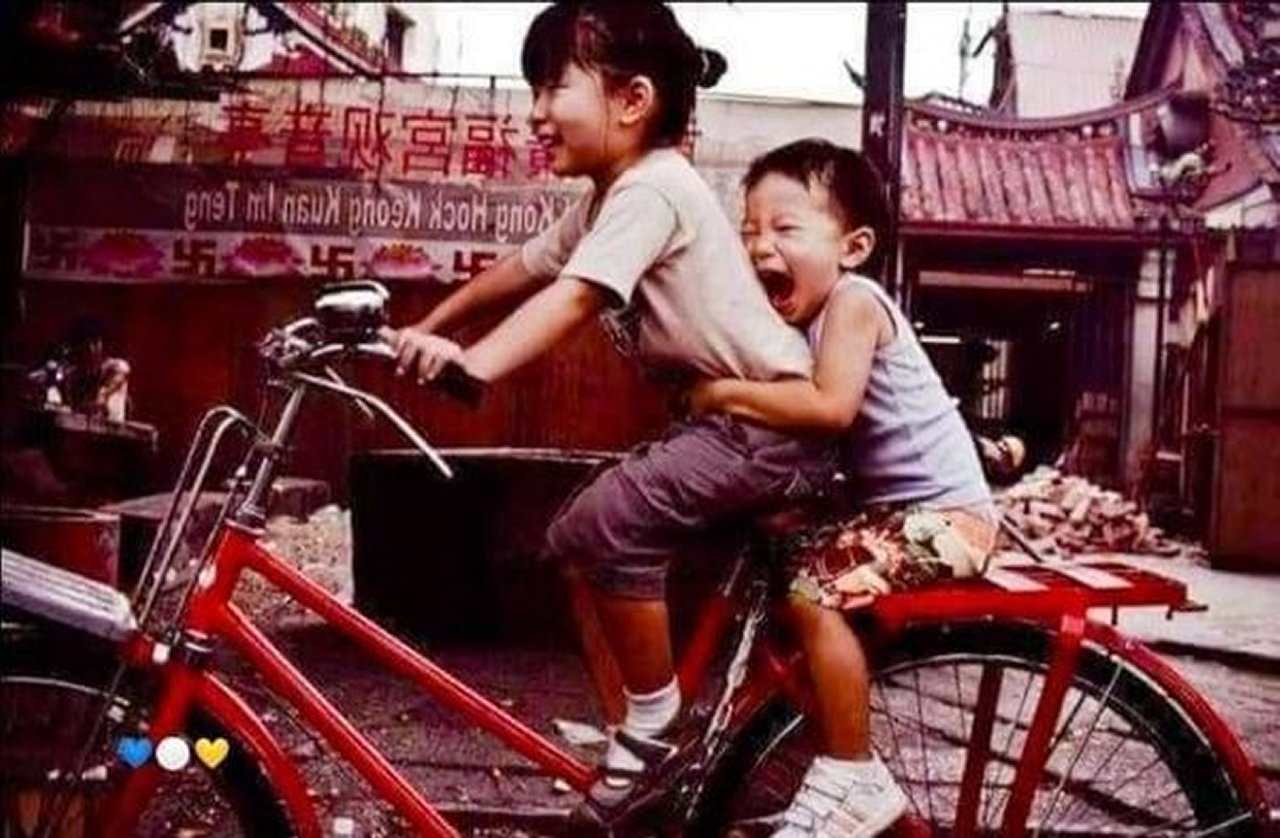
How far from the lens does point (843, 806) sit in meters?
2.08

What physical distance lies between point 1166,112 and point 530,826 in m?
2.21

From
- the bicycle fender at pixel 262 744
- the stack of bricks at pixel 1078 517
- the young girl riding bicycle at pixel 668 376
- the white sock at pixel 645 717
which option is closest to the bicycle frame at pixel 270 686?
the bicycle fender at pixel 262 744

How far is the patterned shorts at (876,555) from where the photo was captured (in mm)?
2090

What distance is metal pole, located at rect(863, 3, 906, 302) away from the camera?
3.02 meters

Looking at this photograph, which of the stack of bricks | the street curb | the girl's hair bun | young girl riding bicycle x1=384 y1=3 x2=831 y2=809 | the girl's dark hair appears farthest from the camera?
the stack of bricks

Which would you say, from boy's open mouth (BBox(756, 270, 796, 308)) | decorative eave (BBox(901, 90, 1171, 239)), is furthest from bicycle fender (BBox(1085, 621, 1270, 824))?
decorative eave (BBox(901, 90, 1171, 239))

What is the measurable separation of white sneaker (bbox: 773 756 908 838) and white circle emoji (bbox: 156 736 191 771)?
87cm

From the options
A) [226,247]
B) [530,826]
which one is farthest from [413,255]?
[530,826]

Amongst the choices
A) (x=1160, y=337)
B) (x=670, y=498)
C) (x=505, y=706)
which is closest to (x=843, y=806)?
(x=670, y=498)

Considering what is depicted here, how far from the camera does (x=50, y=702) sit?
190cm

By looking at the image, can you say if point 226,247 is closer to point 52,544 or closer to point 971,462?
point 52,544

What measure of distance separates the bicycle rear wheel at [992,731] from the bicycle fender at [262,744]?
60cm

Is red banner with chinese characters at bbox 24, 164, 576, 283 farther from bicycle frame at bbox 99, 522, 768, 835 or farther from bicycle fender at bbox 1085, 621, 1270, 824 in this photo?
bicycle fender at bbox 1085, 621, 1270, 824

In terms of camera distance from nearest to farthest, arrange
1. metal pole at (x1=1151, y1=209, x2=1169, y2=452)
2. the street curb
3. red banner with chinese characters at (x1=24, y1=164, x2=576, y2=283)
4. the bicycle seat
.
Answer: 1. the bicycle seat
2. red banner with chinese characters at (x1=24, y1=164, x2=576, y2=283)
3. the street curb
4. metal pole at (x1=1151, y1=209, x2=1169, y2=452)
